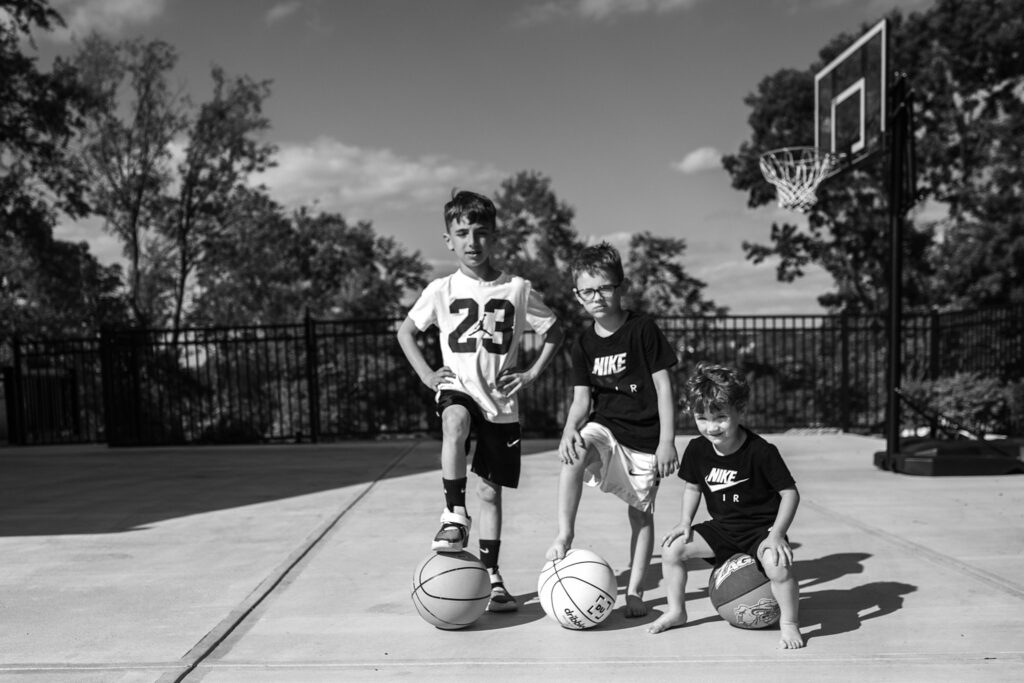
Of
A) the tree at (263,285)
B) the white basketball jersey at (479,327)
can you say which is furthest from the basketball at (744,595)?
the tree at (263,285)

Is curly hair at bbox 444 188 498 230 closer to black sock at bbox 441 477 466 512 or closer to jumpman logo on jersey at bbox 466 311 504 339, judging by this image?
jumpman logo on jersey at bbox 466 311 504 339

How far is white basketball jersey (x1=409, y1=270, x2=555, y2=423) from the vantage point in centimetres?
421

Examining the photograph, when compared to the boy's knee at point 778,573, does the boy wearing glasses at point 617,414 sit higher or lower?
higher

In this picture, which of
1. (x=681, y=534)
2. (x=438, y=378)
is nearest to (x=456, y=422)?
(x=438, y=378)

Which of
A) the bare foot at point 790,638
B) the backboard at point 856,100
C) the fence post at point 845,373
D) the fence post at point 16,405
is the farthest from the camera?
the fence post at point 16,405

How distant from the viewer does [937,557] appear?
518cm

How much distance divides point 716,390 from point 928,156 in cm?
2533

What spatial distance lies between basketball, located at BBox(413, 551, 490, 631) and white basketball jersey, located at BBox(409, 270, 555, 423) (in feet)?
2.46

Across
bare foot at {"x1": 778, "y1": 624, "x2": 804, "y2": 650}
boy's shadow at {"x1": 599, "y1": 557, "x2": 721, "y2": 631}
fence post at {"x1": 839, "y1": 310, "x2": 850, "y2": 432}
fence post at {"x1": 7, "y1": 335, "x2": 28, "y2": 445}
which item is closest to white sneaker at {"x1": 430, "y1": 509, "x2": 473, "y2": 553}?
boy's shadow at {"x1": 599, "y1": 557, "x2": 721, "y2": 631}

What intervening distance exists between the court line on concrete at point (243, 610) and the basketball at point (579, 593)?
1487mm

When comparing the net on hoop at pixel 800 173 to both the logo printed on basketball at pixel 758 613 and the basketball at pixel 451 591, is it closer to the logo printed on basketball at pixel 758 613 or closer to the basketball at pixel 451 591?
the logo printed on basketball at pixel 758 613

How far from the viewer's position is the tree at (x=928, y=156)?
23.4m

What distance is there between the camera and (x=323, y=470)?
1000cm

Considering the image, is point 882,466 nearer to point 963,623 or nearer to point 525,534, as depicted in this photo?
point 525,534
